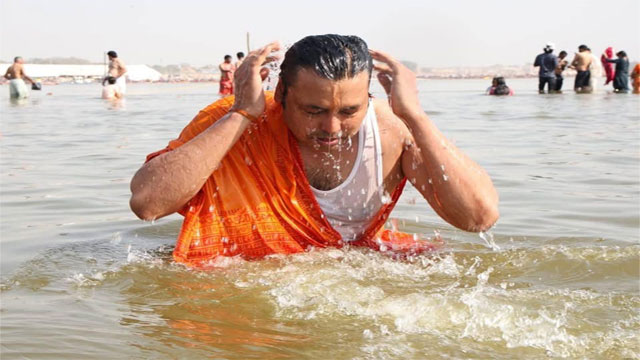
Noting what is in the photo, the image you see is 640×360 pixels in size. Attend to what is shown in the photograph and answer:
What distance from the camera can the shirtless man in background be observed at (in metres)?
21.0

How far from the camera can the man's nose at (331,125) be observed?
9.55ft

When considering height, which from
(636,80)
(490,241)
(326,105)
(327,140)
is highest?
(326,105)

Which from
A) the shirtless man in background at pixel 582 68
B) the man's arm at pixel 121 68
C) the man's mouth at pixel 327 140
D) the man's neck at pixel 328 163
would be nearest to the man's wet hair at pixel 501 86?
the shirtless man in background at pixel 582 68

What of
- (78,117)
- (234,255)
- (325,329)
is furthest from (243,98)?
(78,117)

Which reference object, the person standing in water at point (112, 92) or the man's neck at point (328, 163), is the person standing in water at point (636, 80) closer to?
the person standing in water at point (112, 92)

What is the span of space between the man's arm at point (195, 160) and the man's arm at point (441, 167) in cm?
51

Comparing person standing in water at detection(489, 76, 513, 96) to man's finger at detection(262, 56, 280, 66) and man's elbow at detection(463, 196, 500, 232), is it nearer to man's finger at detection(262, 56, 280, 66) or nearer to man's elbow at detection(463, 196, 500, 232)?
man's elbow at detection(463, 196, 500, 232)

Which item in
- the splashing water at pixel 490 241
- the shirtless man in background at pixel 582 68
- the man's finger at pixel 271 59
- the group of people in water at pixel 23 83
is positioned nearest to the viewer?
the man's finger at pixel 271 59

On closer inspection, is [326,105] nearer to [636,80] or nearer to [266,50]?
[266,50]

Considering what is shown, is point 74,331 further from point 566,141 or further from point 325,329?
point 566,141

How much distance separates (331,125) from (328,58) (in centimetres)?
26

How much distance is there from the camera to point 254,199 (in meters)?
3.29

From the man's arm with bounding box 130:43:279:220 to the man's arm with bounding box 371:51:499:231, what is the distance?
51 cm

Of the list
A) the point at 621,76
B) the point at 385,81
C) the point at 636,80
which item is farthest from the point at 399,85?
the point at 621,76
